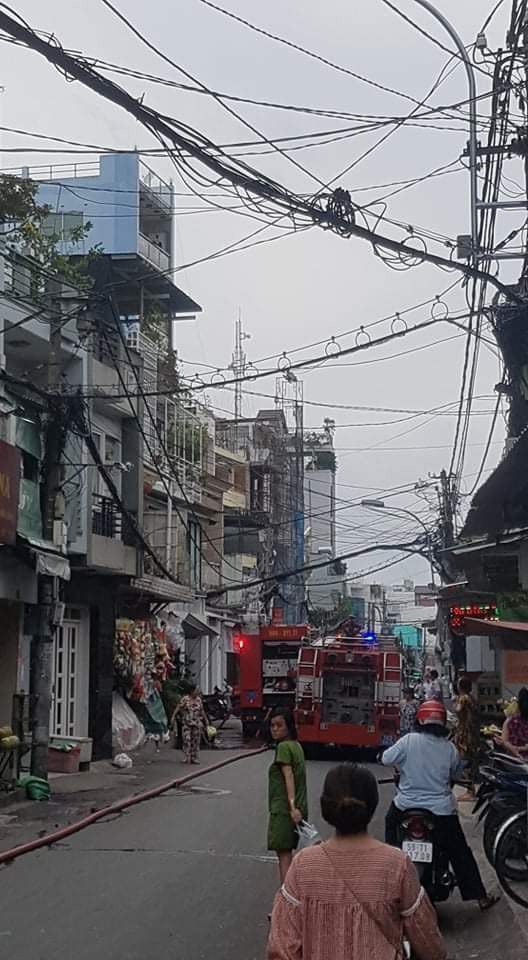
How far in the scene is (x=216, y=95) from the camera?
1056 cm

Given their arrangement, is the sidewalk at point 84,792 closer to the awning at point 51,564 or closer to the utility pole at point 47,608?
the utility pole at point 47,608

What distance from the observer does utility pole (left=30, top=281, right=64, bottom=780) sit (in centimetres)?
1798

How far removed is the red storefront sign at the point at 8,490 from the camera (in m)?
16.5

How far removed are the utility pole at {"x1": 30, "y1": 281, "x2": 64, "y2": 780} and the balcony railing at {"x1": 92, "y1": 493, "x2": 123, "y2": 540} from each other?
17.0 ft

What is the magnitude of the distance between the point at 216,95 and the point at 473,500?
31.1 ft

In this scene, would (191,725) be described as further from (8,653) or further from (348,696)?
(8,653)

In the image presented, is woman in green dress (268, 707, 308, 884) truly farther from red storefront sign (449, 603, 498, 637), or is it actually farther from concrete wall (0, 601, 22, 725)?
red storefront sign (449, 603, 498, 637)

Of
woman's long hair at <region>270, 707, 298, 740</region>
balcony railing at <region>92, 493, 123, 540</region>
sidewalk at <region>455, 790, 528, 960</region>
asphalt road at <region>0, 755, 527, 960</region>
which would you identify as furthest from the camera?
balcony railing at <region>92, 493, 123, 540</region>

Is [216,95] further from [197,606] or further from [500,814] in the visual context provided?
[197,606]

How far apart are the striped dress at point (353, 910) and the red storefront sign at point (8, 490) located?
42.3ft

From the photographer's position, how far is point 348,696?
87.8ft

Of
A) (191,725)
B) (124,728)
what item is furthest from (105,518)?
(124,728)

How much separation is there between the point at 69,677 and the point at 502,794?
54.5ft

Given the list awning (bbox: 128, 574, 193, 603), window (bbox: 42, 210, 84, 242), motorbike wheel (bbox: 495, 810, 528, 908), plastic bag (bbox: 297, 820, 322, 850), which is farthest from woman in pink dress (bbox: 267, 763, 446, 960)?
window (bbox: 42, 210, 84, 242)
